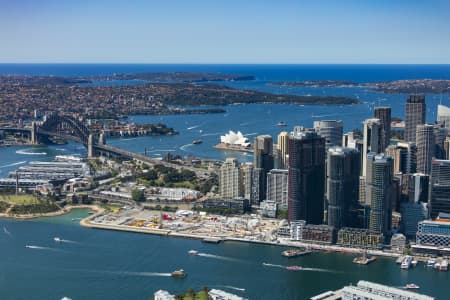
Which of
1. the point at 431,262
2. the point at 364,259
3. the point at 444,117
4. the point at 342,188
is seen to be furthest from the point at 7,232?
the point at 444,117

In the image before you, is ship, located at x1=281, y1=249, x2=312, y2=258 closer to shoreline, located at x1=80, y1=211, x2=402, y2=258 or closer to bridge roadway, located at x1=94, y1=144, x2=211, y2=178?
shoreline, located at x1=80, y1=211, x2=402, y2=258

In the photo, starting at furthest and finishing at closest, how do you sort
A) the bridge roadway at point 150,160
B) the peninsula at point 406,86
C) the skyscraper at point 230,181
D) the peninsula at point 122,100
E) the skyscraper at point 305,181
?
the peninsula at point 406,86
the peninsula at point 122,100
the bridge roadway at point 150,160
the skyscraper at point 230,181
the skyscraper at point 305,181

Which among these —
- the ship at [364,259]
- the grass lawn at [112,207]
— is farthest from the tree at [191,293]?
the grass lawn at [112,207]

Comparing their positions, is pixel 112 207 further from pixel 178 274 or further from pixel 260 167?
pixel 178 274

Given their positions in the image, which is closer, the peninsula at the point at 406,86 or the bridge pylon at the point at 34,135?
the bridge pylon at the point at 34,135

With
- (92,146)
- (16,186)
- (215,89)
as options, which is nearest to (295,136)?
(16,186)

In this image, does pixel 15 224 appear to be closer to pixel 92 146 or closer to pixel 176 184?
pixel 176 184

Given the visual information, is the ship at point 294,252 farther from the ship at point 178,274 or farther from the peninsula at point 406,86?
the peninsula at point 406,86
